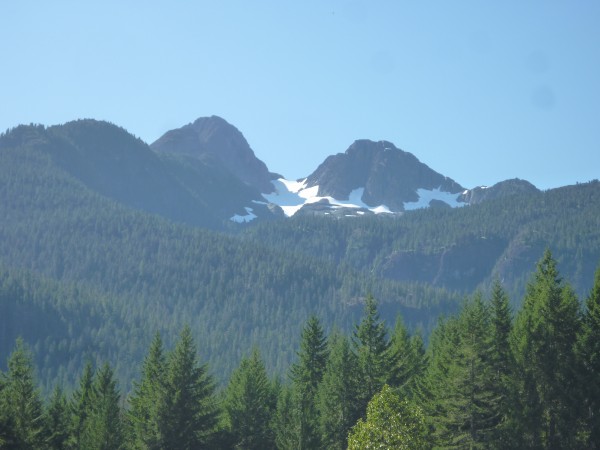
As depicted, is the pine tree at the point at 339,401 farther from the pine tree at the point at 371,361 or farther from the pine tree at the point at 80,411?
the pine tree at the point at 80,411

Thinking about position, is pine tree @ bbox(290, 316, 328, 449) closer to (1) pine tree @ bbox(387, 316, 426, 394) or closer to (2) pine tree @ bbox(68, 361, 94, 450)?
(1) pine tree @ bbox(387, 316, 426, 394)

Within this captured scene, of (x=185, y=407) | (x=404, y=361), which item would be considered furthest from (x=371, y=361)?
(x=185, y=407)

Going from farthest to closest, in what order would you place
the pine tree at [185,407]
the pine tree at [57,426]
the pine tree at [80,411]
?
1. the pine tree at [80,411]
2. the pine tree at [185,407]
3. the pine tree at [57,426]

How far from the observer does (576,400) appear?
46500mm

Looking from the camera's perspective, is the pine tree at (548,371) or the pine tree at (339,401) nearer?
the pine tree at (548,371)

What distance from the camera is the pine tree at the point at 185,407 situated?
193 ft

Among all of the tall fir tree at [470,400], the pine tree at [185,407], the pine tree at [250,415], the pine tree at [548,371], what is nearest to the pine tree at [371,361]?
the pine tree at [250,415]

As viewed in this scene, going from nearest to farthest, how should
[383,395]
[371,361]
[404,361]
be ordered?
[383,395]
[371,361]
[404,361]

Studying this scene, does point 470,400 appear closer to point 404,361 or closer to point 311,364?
point 404,361

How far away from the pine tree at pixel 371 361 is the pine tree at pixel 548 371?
558 inches

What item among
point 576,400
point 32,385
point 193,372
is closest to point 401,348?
point 193,372

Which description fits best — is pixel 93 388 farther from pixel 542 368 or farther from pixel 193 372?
pixel 542 368

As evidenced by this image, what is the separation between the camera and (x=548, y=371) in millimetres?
47875

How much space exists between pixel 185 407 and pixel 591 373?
2654 centimetres
